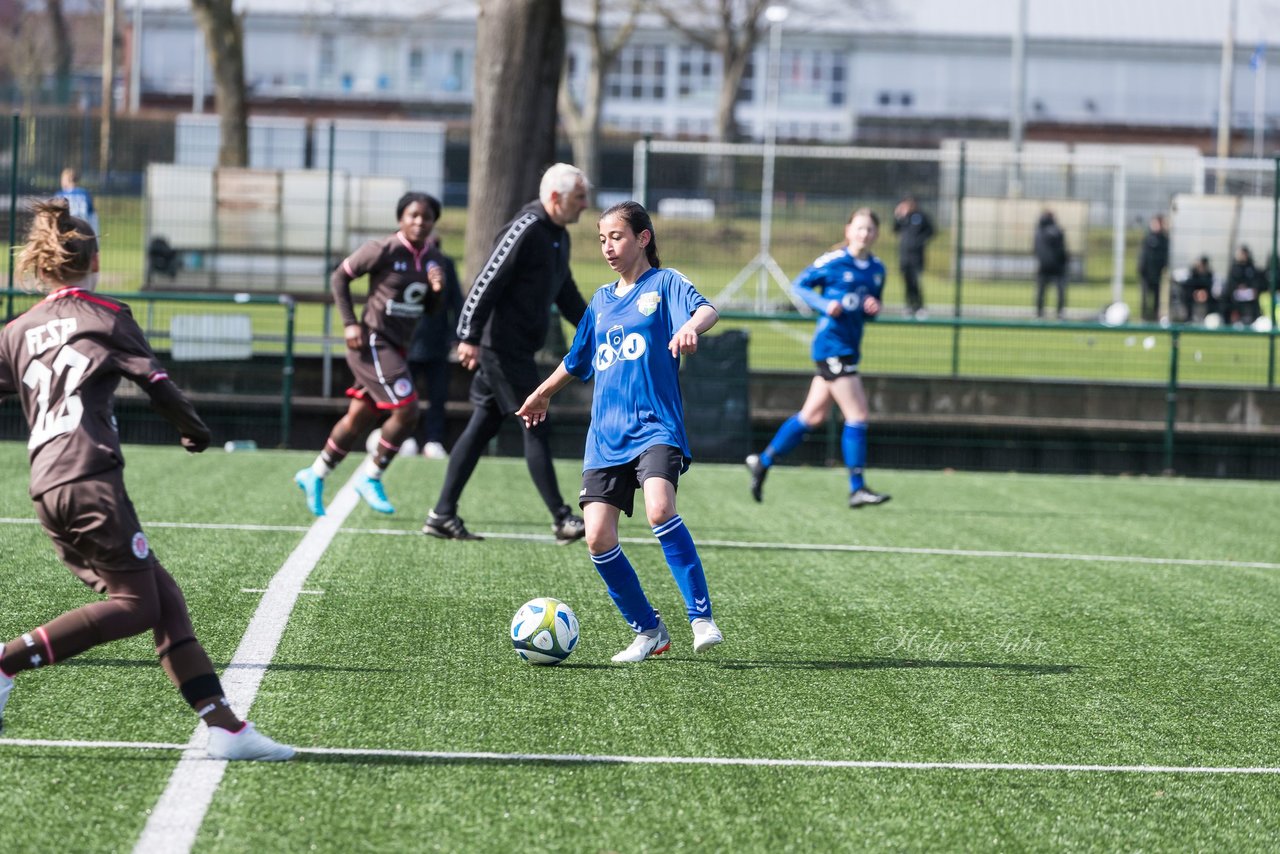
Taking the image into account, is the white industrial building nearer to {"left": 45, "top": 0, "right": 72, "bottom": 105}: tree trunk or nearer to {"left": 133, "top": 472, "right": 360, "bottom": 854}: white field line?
{"left": 45, "top": 0, "right": 72, "bottom": 105}: tree trunk

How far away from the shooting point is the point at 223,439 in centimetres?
1527

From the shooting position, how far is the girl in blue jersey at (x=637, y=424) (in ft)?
18.9

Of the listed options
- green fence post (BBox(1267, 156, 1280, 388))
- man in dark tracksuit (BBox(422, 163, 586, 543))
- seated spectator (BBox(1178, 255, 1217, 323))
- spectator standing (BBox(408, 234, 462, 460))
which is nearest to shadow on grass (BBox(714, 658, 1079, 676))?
man in dark tracksuit (BBox(422, 163, 586, 543))

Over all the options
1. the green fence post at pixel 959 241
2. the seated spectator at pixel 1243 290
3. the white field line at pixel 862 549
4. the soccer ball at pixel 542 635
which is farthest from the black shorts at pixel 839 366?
the seated spectator at pixel 1243 290

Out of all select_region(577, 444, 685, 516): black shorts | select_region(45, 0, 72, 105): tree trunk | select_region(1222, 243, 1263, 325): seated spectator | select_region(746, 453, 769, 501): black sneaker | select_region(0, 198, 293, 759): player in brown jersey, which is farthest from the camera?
select_region(45, 0, 72, 105): tree trunk

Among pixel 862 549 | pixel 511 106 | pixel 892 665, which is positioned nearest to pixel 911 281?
pixel 511 106

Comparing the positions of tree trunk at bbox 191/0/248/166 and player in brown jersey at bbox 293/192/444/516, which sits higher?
tree trunk at bbox 191/0/248/166

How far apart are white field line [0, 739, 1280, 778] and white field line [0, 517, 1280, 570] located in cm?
427

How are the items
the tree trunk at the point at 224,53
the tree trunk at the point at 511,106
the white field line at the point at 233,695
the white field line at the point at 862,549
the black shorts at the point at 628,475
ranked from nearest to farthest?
the white field line at the point at 233,695 < the black shorts at the point at 628,475 < the white field line at the point at 862,549 < the tree trunk at the point at 511,106 < the tree trunk at the point at 224,53

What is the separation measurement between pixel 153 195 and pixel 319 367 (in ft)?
14.2

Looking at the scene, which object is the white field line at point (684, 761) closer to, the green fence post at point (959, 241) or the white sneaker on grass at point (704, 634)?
the white sneaker on grass at point (704, 634)

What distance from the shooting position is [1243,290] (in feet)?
61.0

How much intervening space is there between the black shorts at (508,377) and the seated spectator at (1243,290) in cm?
1235

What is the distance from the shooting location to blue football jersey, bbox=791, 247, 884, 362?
10758 millimetres
